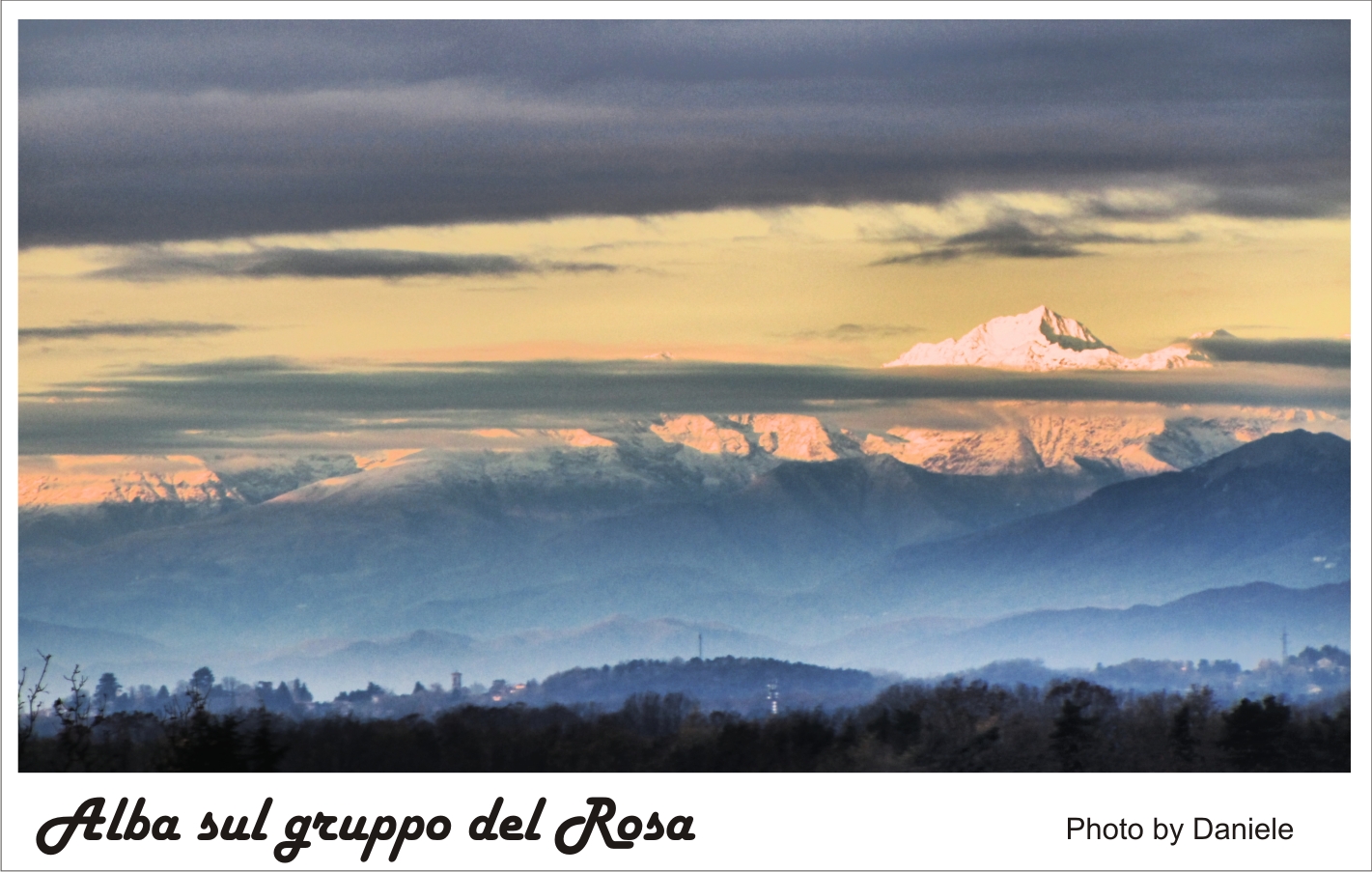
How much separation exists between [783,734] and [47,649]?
44.1 m

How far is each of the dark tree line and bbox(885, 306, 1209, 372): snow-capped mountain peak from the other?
1882 cm

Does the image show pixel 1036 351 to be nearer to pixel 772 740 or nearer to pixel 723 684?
pixel 723 684

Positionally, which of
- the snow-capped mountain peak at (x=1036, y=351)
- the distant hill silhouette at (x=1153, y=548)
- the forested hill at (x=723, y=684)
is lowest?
the forested hill at (x=723, y=684)

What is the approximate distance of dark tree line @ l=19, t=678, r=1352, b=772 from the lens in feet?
80.9

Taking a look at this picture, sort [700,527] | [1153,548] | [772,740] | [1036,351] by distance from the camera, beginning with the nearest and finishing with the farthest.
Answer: [772,740]
[1036,351]
[1153,548]
[700,527]

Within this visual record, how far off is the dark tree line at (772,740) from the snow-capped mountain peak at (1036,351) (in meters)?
18.8

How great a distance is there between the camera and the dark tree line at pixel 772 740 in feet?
80.9

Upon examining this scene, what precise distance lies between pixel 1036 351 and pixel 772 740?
28.4 metres

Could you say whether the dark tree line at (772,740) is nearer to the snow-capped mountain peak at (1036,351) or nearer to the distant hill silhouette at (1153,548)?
the snow-capped mountain peak at (1036,351)

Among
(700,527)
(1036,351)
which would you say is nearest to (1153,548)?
(1036,351)

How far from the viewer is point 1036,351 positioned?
55719 millimetres

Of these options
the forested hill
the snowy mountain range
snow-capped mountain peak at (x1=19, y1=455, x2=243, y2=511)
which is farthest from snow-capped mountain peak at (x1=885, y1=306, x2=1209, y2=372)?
snow-capped mountain peak at (x1=19, y1=455, x2=243, y2=511)

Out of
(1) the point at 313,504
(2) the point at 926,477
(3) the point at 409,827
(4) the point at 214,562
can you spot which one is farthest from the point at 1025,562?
(3) the point at 409,827

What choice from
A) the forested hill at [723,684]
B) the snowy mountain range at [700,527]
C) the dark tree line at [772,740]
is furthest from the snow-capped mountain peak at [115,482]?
the dark tree line at [772,740]
